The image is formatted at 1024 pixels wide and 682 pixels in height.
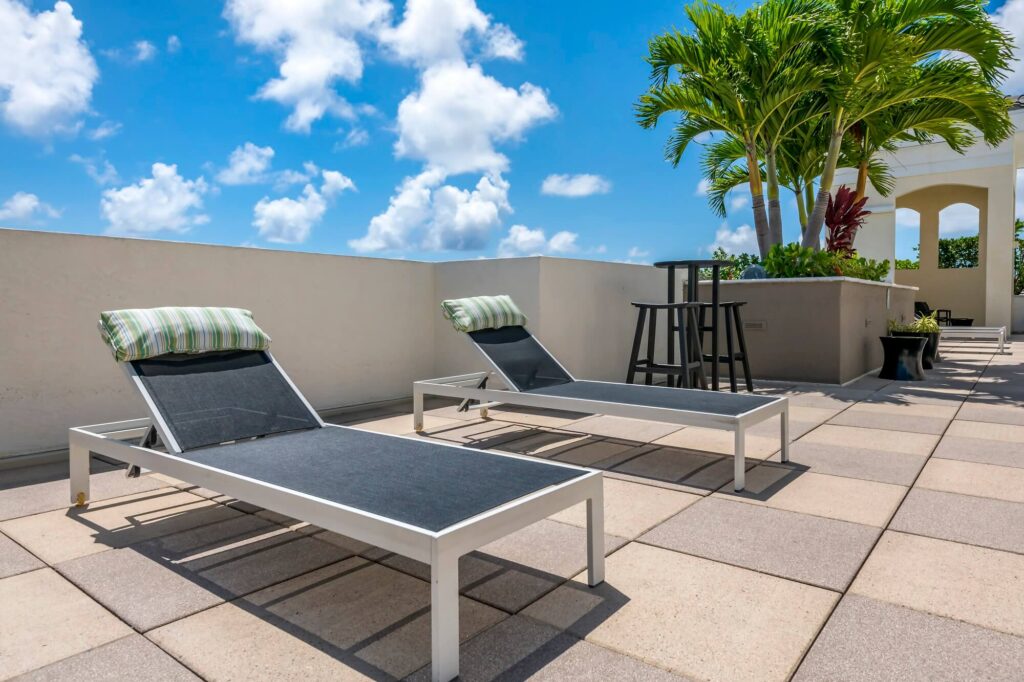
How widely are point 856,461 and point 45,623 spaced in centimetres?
422

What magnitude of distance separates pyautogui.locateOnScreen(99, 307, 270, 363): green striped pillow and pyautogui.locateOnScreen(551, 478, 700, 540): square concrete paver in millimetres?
2084

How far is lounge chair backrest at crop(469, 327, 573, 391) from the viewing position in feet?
16.0

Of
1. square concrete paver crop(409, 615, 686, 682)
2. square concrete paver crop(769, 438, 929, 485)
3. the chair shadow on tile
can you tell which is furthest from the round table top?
square concrete paver crop(409, 615, 686, 682)

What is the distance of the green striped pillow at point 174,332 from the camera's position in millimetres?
3301

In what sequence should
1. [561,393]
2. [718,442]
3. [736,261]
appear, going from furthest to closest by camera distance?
[736,261]
[718,442]
[561,393]

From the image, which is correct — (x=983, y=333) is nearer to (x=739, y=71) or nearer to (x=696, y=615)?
(x=739, y=71)

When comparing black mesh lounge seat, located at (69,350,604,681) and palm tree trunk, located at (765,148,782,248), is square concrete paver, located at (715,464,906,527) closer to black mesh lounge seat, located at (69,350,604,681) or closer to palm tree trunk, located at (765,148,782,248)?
black mesh lounge seat, located at (69,350,604,681)

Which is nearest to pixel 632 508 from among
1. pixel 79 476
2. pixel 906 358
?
pixel 79 476

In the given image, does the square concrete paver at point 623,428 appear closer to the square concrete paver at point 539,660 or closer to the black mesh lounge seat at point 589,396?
the black mesh lounge seat at point 589,396

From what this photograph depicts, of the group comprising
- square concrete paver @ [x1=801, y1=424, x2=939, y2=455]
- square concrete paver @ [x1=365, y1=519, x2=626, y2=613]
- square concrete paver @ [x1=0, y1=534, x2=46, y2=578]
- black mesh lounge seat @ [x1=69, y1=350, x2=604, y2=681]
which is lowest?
square concrete paver @ [x1=365, y1=519, x2=626, y2=613]

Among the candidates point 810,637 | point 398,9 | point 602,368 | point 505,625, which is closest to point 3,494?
point 505,625

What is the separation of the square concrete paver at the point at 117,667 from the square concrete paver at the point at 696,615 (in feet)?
3.55

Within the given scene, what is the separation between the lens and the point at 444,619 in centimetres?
173

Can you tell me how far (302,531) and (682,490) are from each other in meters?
1.97
